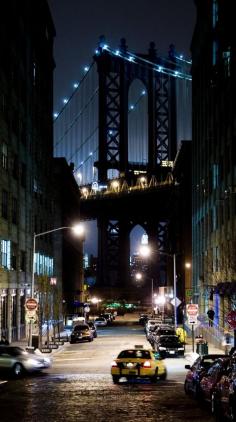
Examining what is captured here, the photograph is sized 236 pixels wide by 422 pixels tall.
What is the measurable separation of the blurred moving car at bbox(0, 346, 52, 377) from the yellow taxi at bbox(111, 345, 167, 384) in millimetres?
5224

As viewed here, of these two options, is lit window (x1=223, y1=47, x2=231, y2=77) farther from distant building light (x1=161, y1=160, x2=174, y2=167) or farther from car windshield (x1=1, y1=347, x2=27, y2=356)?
distant building light (x1=161, y1=160, x2=174, y2=167)

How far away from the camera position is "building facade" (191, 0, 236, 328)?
54312 millimetres

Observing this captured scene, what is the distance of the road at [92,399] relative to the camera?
18.0m

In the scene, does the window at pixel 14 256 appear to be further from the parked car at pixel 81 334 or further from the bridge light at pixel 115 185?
the bridge light at pixel 115 185

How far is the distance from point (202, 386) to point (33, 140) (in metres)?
52.8

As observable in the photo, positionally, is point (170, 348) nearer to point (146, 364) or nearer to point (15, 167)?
point (146, 364)

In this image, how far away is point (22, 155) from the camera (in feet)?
211

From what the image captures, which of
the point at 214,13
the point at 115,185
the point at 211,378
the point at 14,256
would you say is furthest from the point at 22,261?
the point at 115,185

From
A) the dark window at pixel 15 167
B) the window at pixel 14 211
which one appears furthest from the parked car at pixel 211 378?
the dark window at pixel 15 167

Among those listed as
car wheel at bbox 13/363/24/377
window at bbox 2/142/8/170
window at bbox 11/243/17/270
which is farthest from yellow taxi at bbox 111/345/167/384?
window at bbox 11/243/17/270

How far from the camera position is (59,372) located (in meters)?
33.6

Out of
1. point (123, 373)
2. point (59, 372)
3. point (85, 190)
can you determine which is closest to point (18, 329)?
point (59, 372)

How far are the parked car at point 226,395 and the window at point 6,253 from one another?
126ft

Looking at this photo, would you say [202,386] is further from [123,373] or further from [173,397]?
[123,373]
